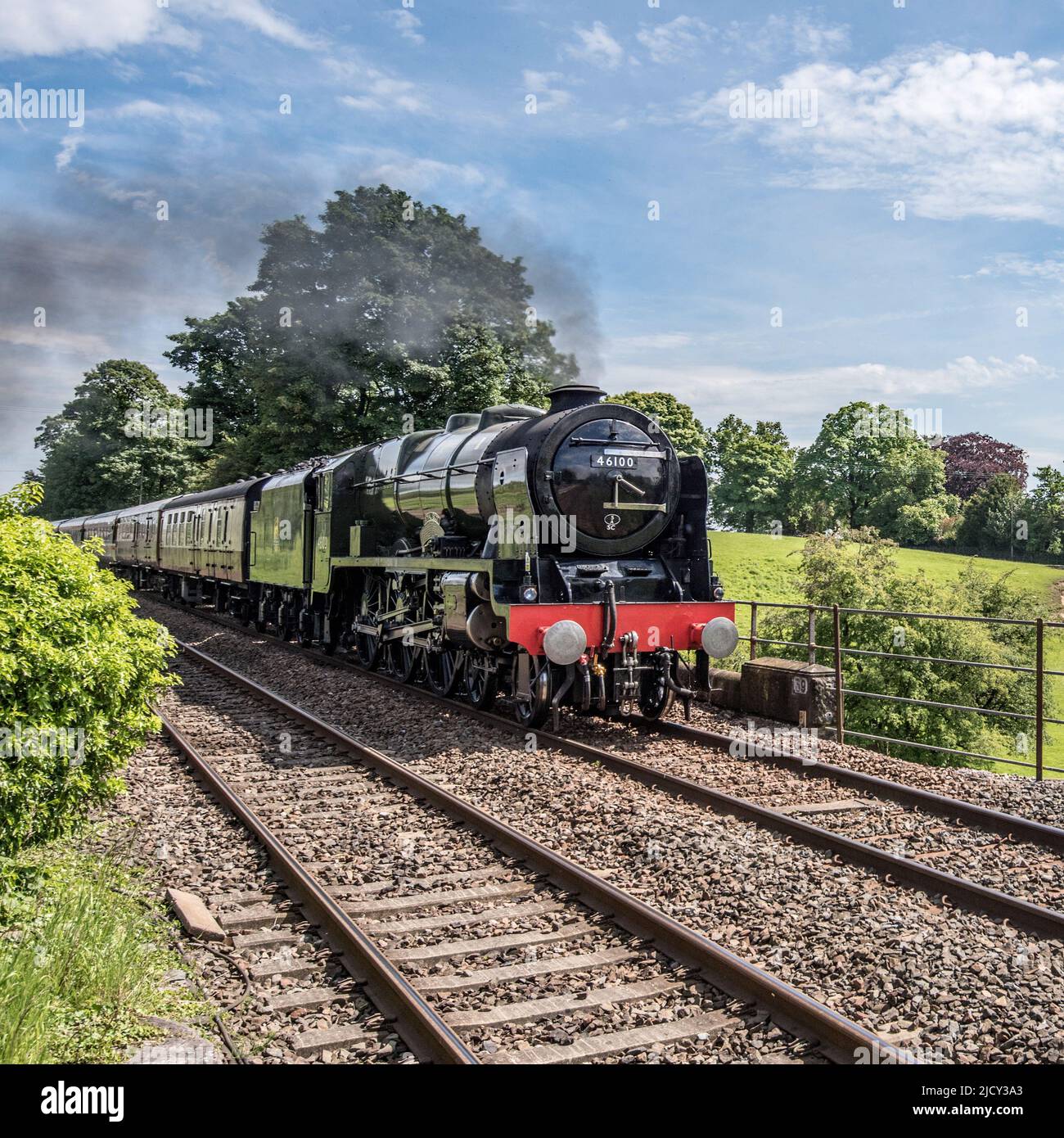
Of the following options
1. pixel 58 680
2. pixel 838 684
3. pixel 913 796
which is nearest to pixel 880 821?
pixel 913 796

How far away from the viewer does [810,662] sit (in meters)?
10.3

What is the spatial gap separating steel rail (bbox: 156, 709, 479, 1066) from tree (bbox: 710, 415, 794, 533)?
6258 cm

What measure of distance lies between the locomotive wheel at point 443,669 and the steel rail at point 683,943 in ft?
11.7

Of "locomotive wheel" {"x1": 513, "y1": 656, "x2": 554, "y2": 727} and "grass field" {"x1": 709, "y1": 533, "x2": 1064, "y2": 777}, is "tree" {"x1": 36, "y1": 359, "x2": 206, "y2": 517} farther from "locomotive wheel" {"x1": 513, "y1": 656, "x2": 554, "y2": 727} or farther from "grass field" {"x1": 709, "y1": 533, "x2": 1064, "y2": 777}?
"locomotive wheel" {"x1": 513, "y1": 656, "x2": 554, "y2": 727}

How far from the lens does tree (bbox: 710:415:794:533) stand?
67.1 metres

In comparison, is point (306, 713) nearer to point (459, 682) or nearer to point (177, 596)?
point (459, 682)

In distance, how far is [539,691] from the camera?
9.16 metres

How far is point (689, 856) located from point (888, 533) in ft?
199

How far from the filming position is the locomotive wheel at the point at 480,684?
411 inches

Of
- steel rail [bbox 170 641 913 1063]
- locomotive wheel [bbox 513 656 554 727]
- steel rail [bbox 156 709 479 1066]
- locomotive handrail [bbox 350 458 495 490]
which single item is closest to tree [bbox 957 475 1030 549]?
locomotive handrail [bbox 350 458 495 490]

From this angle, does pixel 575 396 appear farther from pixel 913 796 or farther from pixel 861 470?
pixel 861 470

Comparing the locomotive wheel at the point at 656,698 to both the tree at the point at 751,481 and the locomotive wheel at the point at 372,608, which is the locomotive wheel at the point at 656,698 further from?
the tree at the point at 751,481

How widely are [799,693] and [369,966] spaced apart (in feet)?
21.8
